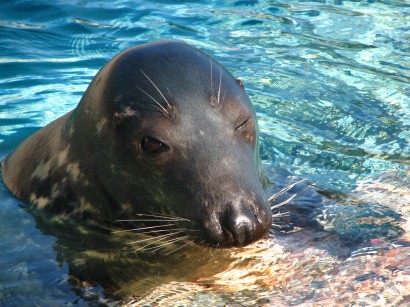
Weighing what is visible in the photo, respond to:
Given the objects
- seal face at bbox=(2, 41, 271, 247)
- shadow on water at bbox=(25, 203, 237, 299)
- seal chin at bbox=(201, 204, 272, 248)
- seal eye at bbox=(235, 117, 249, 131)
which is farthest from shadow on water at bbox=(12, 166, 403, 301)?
seal eye at bbox=(235, 117, 249, 131)

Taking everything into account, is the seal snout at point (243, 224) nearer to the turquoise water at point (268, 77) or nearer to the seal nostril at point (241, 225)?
the seal nostril at point (241, 225)

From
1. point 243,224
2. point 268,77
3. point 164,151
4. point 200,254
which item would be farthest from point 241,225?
point 268,77

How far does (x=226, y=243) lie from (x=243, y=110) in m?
0.83

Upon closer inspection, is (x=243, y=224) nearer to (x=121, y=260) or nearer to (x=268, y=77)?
(x=121, y=260)

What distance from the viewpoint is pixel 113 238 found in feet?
13.1

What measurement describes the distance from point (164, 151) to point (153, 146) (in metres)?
0.07

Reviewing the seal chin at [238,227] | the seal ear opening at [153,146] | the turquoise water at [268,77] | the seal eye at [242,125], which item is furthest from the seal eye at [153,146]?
the turquoise water at [268,77]

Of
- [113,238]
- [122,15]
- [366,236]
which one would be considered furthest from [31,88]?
[366,236]

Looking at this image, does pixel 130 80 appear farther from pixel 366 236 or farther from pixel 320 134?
pixel 320 134

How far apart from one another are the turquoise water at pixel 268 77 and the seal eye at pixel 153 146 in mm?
710

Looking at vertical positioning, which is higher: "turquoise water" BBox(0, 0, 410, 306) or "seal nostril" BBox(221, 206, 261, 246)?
"seal nostril" BBox(221, 206, 261, 246)

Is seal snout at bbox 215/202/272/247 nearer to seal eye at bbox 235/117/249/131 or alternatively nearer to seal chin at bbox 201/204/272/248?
seal chin at bbox 201/204/272/248

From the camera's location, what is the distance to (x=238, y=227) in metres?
3.23

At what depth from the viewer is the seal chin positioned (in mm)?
3234
